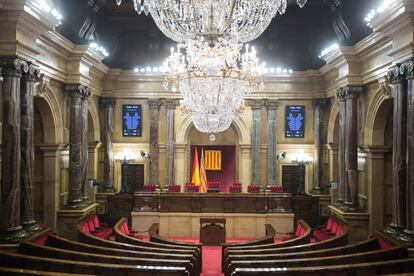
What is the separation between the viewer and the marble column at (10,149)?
32.0 feet

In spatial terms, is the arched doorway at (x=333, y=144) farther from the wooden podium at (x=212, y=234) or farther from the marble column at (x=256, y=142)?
the wooden podium at (x=212, y=234)

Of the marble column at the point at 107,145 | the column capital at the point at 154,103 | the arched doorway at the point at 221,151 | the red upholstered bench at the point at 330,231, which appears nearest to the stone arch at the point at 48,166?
the marble column at the point at 107,145

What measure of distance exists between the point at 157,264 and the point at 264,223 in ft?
27.4

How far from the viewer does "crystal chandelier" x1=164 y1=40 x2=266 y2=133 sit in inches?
424

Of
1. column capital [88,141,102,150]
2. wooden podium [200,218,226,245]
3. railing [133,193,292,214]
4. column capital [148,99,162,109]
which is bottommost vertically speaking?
wooden podium [200,218,226,245]

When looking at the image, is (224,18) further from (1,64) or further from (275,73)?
(275,73)

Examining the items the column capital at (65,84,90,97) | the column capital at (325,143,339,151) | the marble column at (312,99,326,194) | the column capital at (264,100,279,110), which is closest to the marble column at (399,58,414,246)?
the column capital at (325,143,339,151)

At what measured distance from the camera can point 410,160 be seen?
977cm

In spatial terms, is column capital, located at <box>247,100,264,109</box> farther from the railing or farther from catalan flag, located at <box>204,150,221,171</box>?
the railing

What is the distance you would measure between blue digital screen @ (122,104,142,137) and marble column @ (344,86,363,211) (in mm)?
8758

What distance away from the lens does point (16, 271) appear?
729cm

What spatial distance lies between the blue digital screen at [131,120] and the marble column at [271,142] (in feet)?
17.8

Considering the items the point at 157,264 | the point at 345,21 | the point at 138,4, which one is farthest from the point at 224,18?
the point at 345,21

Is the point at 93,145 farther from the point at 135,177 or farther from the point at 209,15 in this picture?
the point at 209,15
